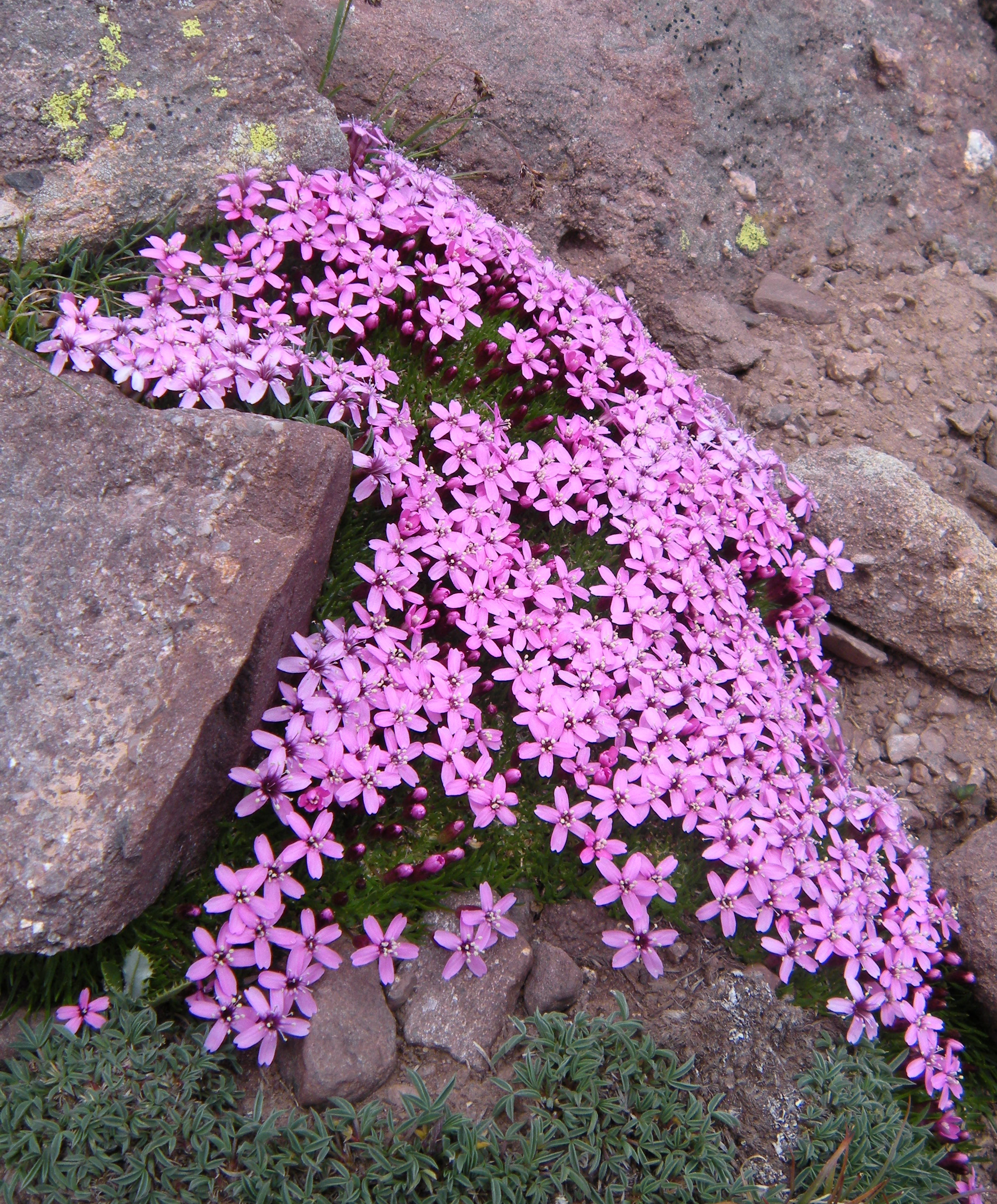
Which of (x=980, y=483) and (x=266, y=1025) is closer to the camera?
(x=266, y=1025)

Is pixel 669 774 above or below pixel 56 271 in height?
below

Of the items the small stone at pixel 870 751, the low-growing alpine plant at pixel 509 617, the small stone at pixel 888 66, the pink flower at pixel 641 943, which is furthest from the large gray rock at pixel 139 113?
the small stone at pixel 888 66

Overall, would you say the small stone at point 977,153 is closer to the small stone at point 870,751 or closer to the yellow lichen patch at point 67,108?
the small stone at point 870,751

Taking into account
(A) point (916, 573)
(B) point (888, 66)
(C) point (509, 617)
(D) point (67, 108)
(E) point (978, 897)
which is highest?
(B) point (888, 66)

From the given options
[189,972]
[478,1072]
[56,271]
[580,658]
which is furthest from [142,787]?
[56,271]

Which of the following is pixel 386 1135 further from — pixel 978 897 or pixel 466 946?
pixel 978 897

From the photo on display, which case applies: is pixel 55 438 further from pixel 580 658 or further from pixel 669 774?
pixel 669 774

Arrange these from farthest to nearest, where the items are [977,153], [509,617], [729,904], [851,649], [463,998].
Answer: [977,153] < [851,649] < [509,617] < [729,904] < [463,998]

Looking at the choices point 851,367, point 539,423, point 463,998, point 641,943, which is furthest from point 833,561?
point 463,998
